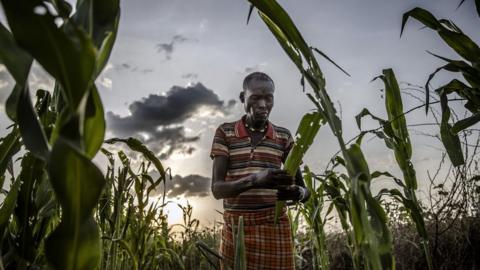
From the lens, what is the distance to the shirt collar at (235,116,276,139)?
1920mm

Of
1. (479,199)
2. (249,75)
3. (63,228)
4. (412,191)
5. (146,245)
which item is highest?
(249,75)

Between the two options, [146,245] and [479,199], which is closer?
[146,245]

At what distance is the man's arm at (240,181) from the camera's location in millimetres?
1369

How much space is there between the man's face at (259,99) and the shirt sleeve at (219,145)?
0.19 meters

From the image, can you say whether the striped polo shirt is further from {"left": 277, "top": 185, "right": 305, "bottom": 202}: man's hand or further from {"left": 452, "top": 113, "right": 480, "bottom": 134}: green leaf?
{"left": 452, "top": 113, "right": 480, "bottom": 134}: green leaf

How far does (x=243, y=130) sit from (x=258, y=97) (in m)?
0.20

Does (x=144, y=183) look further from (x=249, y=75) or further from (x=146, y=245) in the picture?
Answer: (x=249, y=75)

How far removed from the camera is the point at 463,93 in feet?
3.32

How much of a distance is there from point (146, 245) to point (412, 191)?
0.98 meters

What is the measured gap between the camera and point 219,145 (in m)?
Result: 1.89

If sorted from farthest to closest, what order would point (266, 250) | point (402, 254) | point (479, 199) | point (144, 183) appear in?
1. point (402, 254)
2. point (479, 199)
3. point (266, 250)
4. point (144, 183)

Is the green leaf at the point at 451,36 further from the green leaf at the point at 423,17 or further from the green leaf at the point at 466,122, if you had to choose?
the green leaf at the point at 466,122

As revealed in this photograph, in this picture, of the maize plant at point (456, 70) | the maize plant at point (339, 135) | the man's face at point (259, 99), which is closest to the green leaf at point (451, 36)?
the maize plant at point (456, 70)

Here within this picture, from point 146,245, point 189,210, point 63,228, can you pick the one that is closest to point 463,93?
point 63,228
